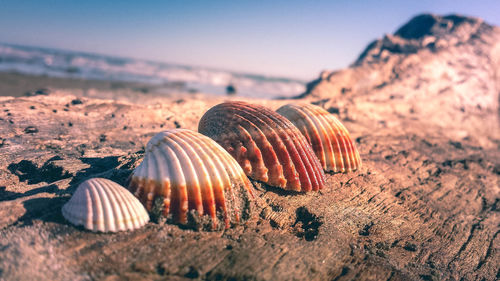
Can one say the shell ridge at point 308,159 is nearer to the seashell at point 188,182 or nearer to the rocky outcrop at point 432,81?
the seashell at point 188,182

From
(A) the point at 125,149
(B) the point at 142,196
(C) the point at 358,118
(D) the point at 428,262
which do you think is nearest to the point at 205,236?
(B) the point at 142,196

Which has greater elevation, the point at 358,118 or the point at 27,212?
the point at 358,118

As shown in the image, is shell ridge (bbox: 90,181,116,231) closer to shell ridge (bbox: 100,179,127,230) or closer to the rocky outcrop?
shell ridge (bbox: 100,179,127,230)

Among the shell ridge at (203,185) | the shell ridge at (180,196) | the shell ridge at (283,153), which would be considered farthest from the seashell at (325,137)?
the shell ridge at (180,196)

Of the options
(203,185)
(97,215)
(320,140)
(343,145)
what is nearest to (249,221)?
(203,185)

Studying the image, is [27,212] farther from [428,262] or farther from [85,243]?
[428,262]

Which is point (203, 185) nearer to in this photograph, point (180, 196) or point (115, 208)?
point (180, 196)
